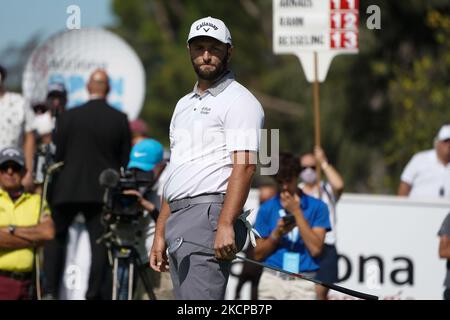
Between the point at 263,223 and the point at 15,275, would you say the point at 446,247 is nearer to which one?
the point at 263,223

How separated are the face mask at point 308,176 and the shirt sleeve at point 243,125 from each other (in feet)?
14.9

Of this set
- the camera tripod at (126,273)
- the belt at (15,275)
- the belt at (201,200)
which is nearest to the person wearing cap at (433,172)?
the camera tripod at (126,273)

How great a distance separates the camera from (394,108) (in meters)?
25.8

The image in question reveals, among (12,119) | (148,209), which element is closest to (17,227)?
(148,209)

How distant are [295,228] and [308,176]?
1677 mm

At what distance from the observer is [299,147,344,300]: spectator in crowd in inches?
392

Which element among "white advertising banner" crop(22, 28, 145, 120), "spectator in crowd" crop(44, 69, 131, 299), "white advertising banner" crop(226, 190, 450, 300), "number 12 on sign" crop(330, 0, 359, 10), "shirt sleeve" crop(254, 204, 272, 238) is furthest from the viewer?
"white advertising banner" crop(22, 28, 145, 120)

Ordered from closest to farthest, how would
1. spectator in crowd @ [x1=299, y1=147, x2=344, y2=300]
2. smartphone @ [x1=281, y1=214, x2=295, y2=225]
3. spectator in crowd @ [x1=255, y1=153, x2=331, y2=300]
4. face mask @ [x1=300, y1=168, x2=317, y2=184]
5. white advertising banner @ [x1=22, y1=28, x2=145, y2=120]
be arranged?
smartphone @ [x1=281, y1=214, x2=295, y2=225], spectator in crowd @ [x1=255, y1=153, x2=331, y2=300], spectator in crowd @ [x1=299, y1=147, x2=344, y2=300], face mask @ [x1=300, y1=168, x2=317, y2=184], white advertising banner @ [x1=22, y1=28, x2=145, y2=120]

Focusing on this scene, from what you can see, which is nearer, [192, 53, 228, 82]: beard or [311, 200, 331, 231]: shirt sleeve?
[192, 53, 228, 82]: beard

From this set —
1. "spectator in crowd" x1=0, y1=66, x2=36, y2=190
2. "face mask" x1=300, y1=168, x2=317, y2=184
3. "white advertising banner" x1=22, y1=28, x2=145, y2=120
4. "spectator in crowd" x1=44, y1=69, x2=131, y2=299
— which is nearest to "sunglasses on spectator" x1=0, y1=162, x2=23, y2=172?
"spectator in crowd" x1=44, y1=69, x2=131, y2=299

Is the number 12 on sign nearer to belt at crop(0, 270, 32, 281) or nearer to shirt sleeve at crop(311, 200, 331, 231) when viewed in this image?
shirt sleeve at crop(311, 200, 331, 231)

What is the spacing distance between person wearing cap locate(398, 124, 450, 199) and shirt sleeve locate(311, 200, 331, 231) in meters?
3.13

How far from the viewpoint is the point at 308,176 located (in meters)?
11.0
